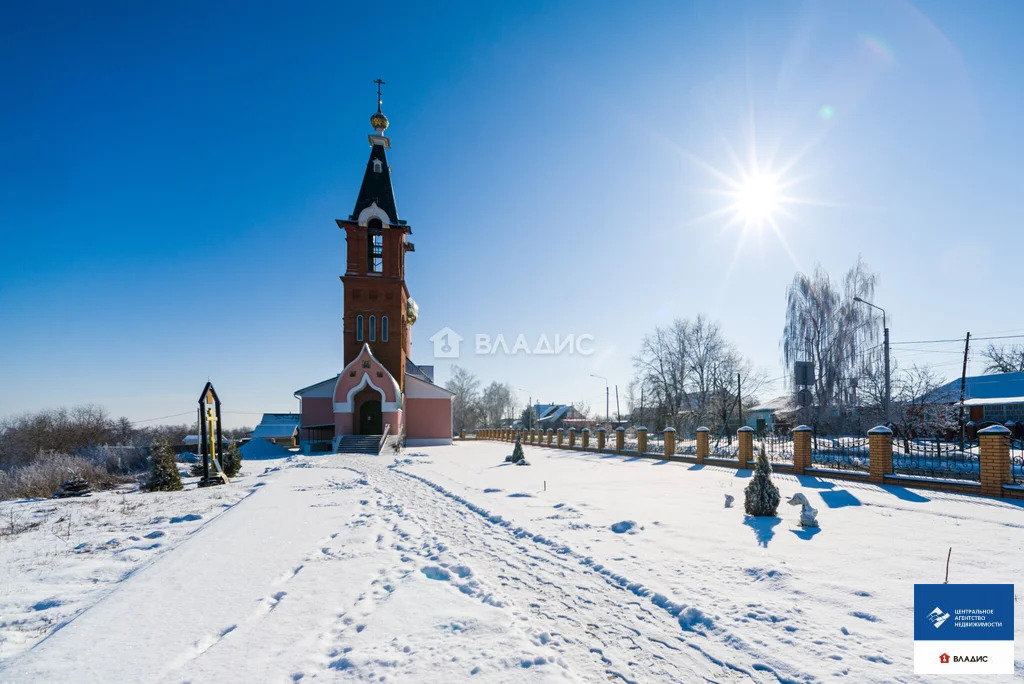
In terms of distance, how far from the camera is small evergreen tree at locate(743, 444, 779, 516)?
23.1 feet

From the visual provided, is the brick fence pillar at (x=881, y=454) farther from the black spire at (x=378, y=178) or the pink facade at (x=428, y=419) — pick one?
the black spire at (x=378, y=178)

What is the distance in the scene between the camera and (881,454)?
9.97 m

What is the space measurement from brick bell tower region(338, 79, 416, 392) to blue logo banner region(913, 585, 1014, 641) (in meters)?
26.4

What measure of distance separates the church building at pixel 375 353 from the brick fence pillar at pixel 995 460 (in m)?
22.6

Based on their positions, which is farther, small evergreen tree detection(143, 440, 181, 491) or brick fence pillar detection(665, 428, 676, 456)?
brick fence pillar detection(665, 428, 676, 456)

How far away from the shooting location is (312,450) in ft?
80.0

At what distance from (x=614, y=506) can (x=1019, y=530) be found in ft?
17.3

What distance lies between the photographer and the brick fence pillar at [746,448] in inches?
541

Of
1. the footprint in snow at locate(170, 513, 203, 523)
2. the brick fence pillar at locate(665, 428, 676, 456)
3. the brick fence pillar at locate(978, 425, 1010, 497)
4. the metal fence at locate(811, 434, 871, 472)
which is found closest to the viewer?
the footprint in snow at locate(170, 513, 203, 523)

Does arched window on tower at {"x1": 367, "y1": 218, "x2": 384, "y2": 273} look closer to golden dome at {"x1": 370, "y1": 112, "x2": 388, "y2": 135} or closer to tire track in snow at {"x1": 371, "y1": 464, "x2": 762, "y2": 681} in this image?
golden dome at {"x1": 370, "y1": 112, "x2": 388, "y2": 135}

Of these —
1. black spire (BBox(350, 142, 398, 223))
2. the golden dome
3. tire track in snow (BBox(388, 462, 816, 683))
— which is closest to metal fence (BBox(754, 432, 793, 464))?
tire track in snow (BBox(388, 462, 816, 683))

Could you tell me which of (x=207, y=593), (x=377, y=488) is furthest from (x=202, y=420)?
(x=207, y=593)

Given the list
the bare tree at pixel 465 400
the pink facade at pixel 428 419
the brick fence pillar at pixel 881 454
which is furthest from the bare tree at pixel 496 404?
the brick fence pillar at pixel 881 454

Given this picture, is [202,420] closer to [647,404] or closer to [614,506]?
[614,506]
